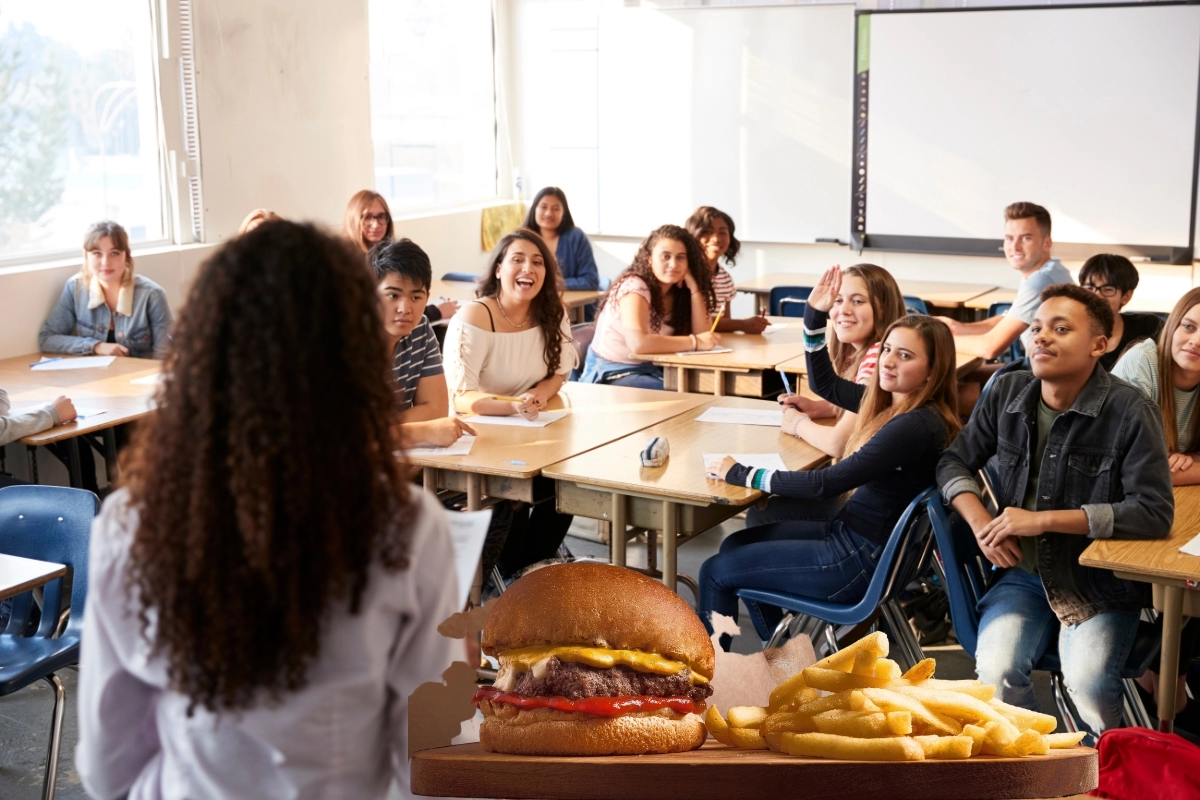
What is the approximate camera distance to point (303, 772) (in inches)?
42.4

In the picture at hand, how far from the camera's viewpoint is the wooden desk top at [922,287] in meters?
6.71

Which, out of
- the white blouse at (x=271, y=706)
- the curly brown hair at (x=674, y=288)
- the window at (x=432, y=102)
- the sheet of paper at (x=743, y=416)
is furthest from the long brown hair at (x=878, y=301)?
the window at (x=432, y=102)

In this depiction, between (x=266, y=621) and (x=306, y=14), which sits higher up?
(x=306, y=14)

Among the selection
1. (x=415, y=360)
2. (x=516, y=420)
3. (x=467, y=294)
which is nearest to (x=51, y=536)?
(x=415, y=360)

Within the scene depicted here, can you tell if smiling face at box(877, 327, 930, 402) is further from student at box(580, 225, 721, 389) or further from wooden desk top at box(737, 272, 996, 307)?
wooden desk top at box(737, 272, 996, 307)

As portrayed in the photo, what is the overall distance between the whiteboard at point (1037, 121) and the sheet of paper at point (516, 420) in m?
4.40

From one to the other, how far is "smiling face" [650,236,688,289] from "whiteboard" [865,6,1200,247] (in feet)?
10.1

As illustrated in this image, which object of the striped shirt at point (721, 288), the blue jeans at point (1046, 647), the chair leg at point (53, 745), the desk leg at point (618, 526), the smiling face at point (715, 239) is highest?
the smiling face at point (715, 239)

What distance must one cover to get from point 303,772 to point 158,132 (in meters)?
5.31

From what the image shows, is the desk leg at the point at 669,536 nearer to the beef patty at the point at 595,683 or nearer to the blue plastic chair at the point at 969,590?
the blue plastic chair at the point at 969,590

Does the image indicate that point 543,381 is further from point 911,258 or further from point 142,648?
point 911,258

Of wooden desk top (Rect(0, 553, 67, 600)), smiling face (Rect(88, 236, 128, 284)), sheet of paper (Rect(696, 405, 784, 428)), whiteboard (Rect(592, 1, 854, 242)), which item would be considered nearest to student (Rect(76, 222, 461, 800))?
wooden desk top (Rect(0, 553, 67, 600))

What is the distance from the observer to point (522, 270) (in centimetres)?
402

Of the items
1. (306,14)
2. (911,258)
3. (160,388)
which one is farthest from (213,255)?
(911,258)
